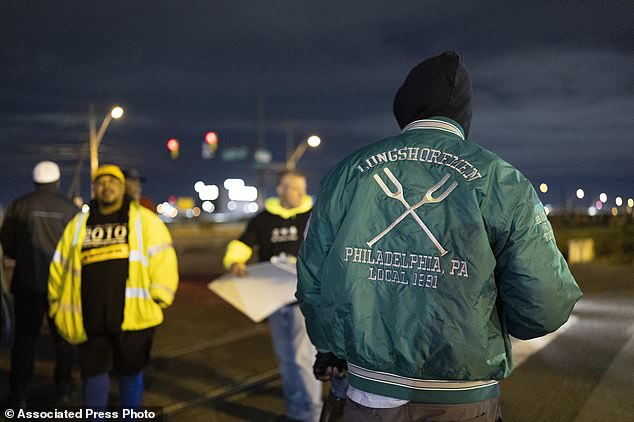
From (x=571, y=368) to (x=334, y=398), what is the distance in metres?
4.16

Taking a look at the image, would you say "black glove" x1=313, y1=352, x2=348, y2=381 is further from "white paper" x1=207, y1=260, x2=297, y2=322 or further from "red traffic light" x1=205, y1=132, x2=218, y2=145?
"red traffic light" x1=205, y1=132, x2=218, y2=145

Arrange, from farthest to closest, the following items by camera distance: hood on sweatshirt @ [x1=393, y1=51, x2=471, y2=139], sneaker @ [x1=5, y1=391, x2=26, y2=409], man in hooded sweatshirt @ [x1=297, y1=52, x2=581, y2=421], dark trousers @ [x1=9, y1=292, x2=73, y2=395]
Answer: dark trousers @ [x1=9, y1=292, x2=73, y2=395] < sneaker @ [x1=5, y1=391, x2=26, y2=409] < hood on sweatshirt @ [x1=393, y1=51, x2=471, y2=139] < man in hooded sweatshirt @ [x1=297, y1=52, x2=581, y2=421]

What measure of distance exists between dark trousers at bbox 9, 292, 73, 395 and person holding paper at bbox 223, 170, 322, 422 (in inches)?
66.4

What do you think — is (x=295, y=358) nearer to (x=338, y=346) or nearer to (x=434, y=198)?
(x=338, y=346)

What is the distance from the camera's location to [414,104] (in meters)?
2.48

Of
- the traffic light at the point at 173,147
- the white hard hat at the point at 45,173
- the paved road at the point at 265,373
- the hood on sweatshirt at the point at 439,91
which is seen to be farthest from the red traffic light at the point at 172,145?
the hood on sweatshirt at the point at 439,91

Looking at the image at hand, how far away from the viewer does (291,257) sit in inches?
222

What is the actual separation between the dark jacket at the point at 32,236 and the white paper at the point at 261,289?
61.7 inches

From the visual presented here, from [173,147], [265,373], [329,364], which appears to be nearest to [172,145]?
[173,147]

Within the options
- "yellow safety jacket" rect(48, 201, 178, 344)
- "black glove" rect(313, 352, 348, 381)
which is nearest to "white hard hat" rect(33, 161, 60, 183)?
"yellow safety jacket" rect(48, 201, 178, 344)

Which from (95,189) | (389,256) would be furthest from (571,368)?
(389,256)

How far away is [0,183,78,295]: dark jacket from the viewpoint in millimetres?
5766

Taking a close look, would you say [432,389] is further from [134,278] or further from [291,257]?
[291,257]

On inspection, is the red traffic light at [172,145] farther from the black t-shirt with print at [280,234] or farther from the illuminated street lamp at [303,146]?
the black t-shirt with print at [280,234]
